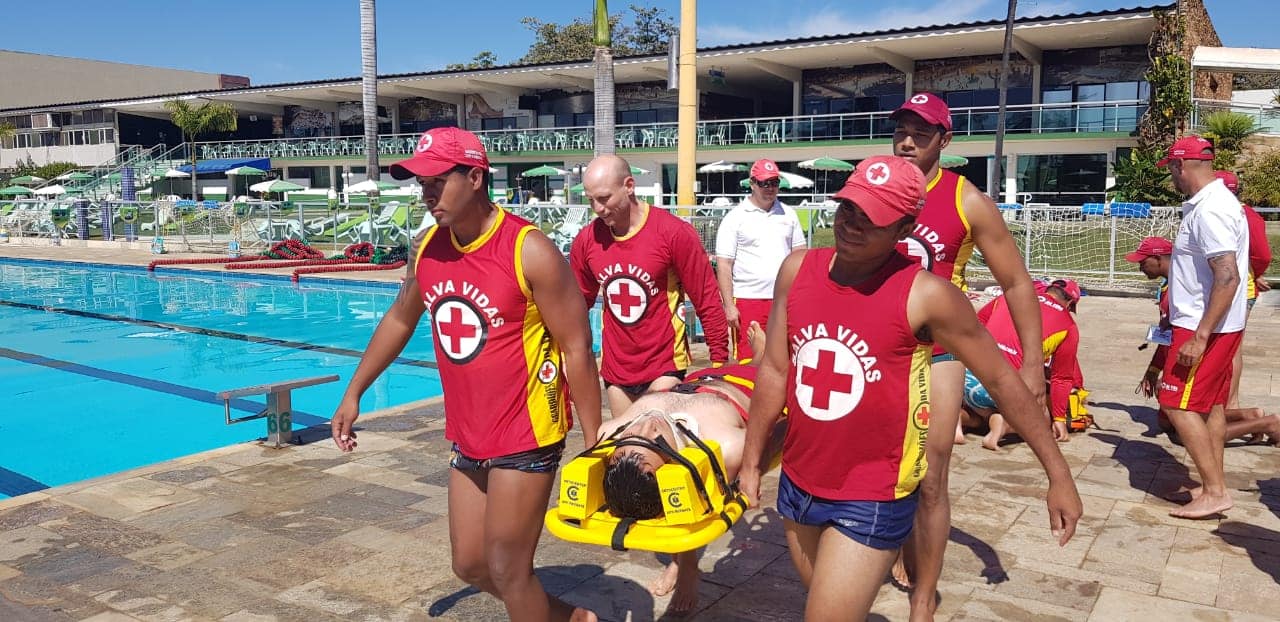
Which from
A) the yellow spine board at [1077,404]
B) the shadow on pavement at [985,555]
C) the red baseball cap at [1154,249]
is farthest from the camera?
the yellow spine board at [1077,404]

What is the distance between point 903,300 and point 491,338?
4.66ft

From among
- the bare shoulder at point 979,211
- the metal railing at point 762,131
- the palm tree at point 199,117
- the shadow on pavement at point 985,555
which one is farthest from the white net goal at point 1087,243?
the palm tree at point 199,117

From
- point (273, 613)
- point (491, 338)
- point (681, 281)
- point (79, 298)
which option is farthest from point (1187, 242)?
point (79, 298)

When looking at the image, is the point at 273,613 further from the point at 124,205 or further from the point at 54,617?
the point at 124,205

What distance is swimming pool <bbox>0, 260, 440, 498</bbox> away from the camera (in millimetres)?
9391

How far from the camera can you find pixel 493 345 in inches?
128

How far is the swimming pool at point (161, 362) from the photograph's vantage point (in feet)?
30.8

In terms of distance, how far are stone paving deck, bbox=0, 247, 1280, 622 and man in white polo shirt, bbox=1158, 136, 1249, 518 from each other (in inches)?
15.4

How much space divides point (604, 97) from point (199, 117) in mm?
35992

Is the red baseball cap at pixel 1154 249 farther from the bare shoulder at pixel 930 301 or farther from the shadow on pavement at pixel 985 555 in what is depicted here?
the bare shoulder at pixel 930 301

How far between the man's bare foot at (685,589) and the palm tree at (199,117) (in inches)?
1871

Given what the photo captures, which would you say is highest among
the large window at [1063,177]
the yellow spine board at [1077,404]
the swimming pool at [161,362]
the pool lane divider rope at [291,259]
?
the large window at [1063,177]

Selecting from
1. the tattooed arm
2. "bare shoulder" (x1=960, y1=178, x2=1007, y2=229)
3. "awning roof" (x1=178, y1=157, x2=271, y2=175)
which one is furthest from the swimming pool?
"awning roof" (x1=178, y1=157, x2=271, y2=175)

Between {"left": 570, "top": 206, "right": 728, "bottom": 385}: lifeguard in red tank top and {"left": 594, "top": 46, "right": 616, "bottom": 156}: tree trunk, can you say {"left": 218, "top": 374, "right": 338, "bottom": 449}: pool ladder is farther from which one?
{"left": 594, "top": 46, "right": 616, "bottom": 156}: tree trunk
